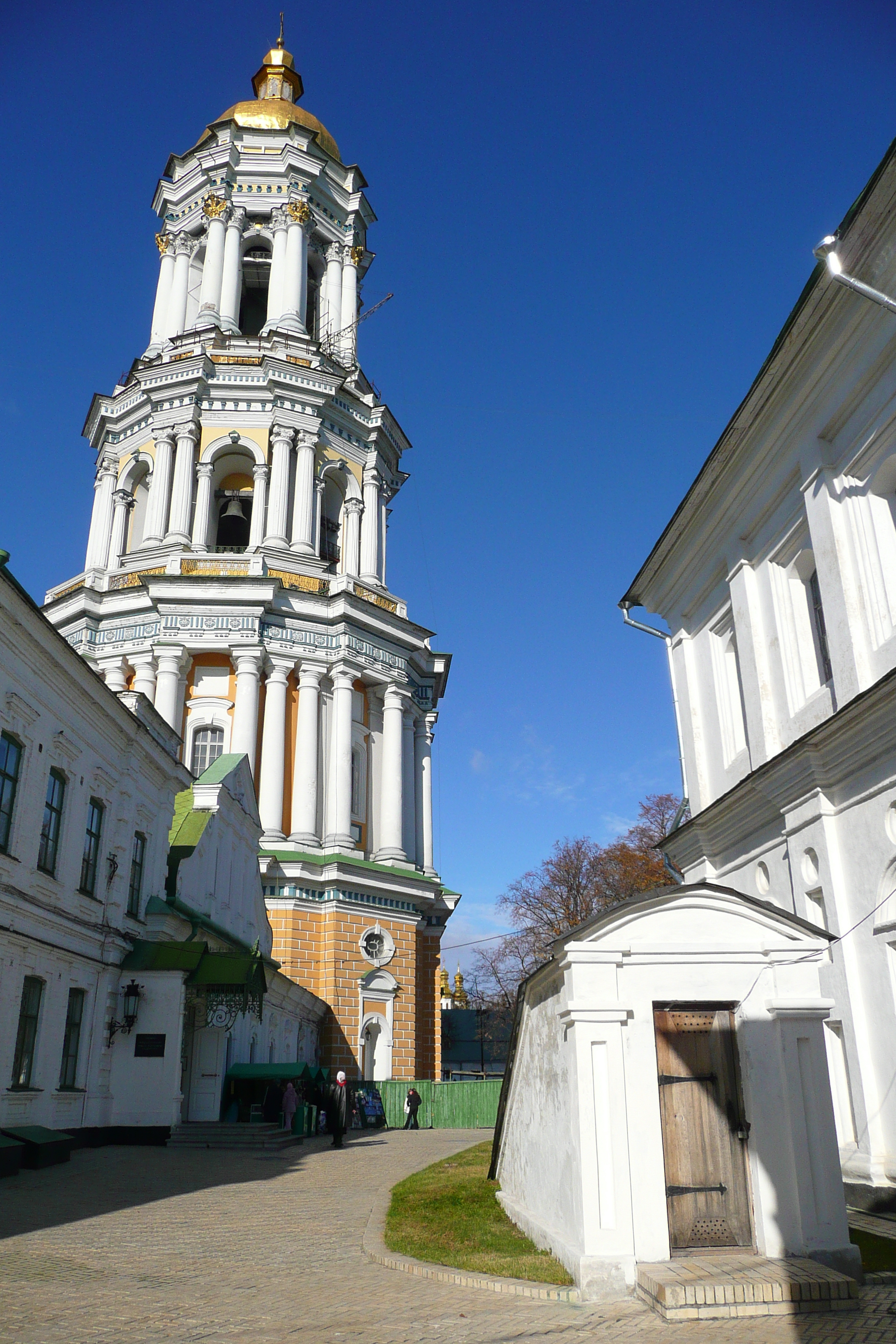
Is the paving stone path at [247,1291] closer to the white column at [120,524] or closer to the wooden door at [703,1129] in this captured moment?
the wooden door at [703,1129]

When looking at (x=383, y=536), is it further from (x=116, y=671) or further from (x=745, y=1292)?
(x=745, y=1292)

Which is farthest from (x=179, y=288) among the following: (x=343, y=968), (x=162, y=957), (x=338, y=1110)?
(x=338, y=1110)

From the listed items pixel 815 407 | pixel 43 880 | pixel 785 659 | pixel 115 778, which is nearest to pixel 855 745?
→ pixel 785 659

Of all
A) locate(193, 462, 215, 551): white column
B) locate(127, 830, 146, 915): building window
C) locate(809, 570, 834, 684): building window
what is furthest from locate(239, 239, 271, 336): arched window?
locate(809, 570, 834, 684): building window

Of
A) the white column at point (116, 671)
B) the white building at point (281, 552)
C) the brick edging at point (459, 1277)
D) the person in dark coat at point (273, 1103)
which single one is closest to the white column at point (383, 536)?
the white building at point (281, 552)

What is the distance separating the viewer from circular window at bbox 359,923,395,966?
3431cm

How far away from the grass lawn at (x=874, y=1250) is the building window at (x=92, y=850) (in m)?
13.3

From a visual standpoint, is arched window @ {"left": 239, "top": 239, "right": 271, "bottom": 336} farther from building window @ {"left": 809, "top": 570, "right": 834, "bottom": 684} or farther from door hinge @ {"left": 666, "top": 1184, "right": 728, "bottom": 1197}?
door hinge @ {"left": 666, "top": 1184, "right": 728, "bottom": 1197}

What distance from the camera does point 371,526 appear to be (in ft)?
139

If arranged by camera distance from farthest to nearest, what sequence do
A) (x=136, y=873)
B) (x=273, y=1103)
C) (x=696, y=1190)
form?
(x=273, y=1103) → (x=136, y=873) → (x=696, y=1190)

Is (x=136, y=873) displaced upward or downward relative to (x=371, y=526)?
downward

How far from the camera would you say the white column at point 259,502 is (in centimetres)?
3909

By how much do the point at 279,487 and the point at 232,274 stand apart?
10.7 m

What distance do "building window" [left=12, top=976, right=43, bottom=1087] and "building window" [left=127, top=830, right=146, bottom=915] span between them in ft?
12.4
